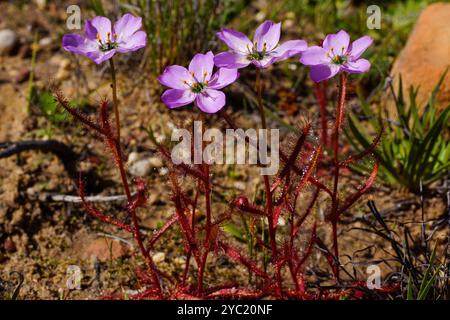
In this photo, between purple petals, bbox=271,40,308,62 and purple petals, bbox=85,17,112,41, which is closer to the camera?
purple petals, bbox=271,40,308,62

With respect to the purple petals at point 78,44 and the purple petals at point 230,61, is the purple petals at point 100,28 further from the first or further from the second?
the purple petals at point 230,61

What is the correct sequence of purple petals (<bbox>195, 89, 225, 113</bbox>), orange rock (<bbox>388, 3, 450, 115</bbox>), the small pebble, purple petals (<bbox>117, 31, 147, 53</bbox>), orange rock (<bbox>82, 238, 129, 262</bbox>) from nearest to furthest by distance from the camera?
purple petals (<bbox>195, 89, 225, 113</bbox>) < purple petals (<bbox>117, 31, 147, 53</bbox>) < orange rock (<bbox>82, 238, 129, 262</bbox>) < orange rock (<bbox>388, 3, 450, 115</bbox>) < the small pebble

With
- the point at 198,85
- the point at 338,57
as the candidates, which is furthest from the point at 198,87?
the point at 338,57

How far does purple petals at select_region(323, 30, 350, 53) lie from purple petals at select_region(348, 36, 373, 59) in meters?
0.03

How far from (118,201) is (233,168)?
617 millimetres

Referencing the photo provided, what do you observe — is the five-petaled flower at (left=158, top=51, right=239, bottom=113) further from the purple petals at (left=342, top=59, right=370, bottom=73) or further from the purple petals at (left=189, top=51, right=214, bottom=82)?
the purple petals at (left=342, top=59, right=370, bottom=73)

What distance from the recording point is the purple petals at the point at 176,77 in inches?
84.0

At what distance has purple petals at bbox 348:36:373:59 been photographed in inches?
85.1

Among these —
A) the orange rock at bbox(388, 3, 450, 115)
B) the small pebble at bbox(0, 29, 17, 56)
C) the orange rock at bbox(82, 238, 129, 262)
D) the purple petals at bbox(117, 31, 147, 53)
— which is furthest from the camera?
the small pebble at bbox(0, 29, 17, 56)

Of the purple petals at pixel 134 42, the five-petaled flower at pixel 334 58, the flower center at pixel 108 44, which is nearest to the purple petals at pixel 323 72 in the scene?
the five-petaled flower at pixel 334 58

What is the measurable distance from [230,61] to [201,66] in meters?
0.14

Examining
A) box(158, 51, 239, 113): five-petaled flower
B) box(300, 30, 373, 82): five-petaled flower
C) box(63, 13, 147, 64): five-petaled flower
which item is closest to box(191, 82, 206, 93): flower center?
box(158, 51, 239, 113): five-petaled flower

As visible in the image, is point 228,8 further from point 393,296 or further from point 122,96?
point 393,296
